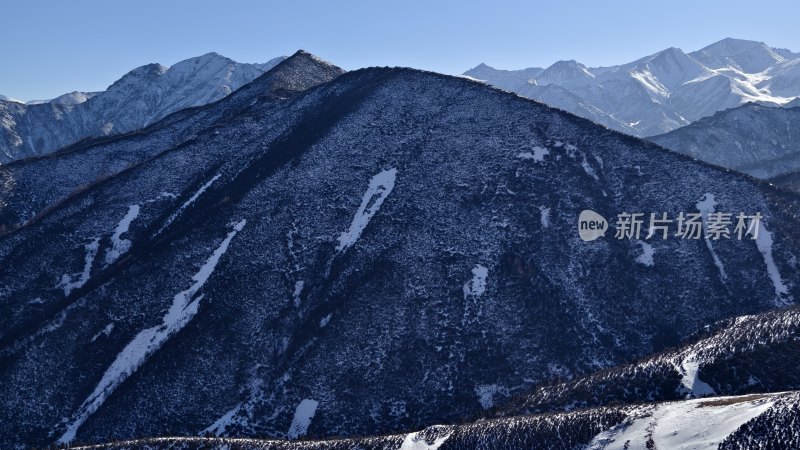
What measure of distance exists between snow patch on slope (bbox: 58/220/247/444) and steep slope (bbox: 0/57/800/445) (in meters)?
0.22

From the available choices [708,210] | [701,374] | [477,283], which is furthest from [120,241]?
[708,210]

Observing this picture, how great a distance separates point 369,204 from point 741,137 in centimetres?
15429

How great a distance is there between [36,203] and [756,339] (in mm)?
92819

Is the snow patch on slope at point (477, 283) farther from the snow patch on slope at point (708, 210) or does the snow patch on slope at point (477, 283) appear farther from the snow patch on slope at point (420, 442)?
the snow patch on slope at point (708, 210)

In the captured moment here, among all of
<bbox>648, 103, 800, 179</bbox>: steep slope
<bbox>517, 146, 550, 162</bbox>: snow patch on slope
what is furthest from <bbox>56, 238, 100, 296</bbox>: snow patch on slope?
<bbox>648, 103, 800, 179</bbox>: steep slope

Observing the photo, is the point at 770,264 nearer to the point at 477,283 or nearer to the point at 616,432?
the point at 477,283

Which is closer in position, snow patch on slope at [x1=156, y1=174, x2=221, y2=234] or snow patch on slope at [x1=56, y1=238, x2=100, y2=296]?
snow patch on slope at [x1=56, y1=238, x2=100, y2=296]

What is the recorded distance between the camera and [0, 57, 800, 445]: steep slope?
165 ft

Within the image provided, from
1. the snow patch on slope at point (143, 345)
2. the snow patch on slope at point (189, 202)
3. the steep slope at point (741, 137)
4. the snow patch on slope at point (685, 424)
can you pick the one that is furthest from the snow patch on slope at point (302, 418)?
the steep slope at point (741, 137)

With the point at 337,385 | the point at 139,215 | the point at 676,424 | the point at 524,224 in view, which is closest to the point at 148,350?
the point at 337,385

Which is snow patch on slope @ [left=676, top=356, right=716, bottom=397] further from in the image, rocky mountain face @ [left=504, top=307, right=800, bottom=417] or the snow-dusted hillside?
the snow-dusted hillside

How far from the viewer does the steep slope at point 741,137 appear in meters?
170

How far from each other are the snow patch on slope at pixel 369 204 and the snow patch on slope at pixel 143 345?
1383 centimetres

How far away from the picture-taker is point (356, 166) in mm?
75438
